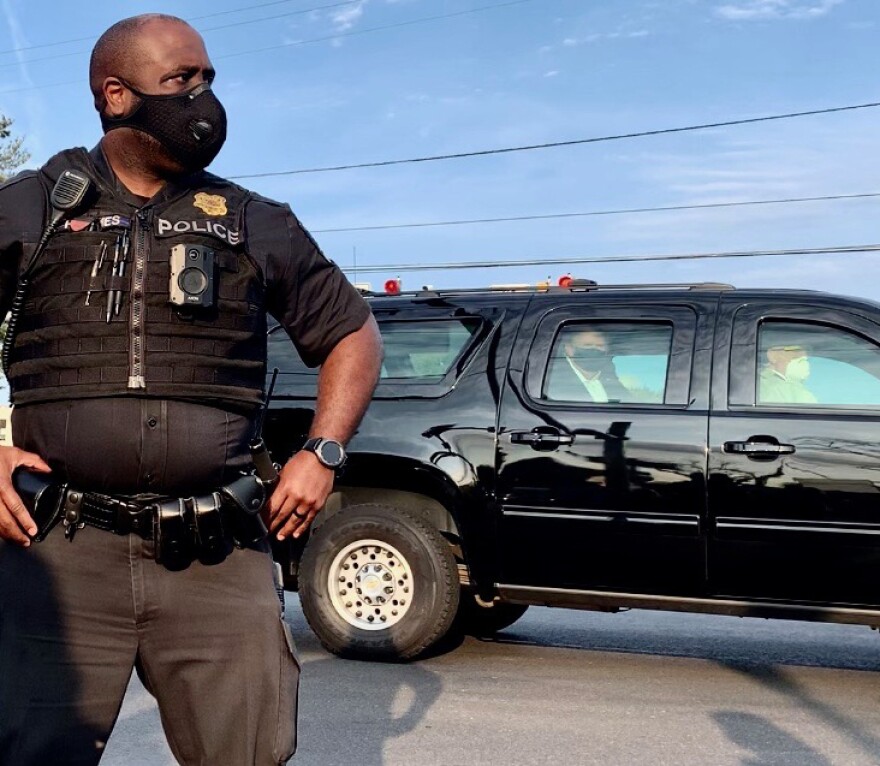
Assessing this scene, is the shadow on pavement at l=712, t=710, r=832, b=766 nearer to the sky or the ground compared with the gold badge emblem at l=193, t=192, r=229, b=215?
nearer to the ground

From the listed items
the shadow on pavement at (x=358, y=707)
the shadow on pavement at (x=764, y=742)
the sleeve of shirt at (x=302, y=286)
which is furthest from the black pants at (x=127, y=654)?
the shadow on pavement at (x=764, y=742)

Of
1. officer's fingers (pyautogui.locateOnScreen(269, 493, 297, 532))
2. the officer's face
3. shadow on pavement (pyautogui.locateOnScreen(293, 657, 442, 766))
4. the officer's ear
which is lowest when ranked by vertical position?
shadow on pavement (pyautogui.locateOnScreen(293, 657, 442, 766))

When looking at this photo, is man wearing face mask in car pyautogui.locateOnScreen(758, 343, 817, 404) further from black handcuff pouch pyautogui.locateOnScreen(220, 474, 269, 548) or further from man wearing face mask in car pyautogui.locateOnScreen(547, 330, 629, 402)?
black handcuff pouch pyautogui.locateOnScreen(220, 474, 269, 548)

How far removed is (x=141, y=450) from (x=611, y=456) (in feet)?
12.4

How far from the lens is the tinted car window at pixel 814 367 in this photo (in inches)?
226

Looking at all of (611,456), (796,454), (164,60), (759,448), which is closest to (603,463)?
(611,456)

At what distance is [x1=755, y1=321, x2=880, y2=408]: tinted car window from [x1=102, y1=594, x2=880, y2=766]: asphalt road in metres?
1.35

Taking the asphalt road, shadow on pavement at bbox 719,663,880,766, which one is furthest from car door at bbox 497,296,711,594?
shadow on pavement at bbox 719,663,880,766

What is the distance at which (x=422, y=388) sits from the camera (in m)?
6.43

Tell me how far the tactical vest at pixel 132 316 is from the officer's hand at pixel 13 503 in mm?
130

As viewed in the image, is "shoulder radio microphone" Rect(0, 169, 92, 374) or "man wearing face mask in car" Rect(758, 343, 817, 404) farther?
"man wearing face mask in car" Rect(758, 343, 817, 404)

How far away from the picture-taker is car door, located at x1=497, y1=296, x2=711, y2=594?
5750mm

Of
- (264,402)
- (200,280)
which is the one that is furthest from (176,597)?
(200,280)

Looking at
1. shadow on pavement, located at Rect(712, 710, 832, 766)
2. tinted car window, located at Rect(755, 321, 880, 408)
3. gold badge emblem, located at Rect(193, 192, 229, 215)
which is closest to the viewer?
gold badge emblem, located at Rect(193, 192, 229, 215)
